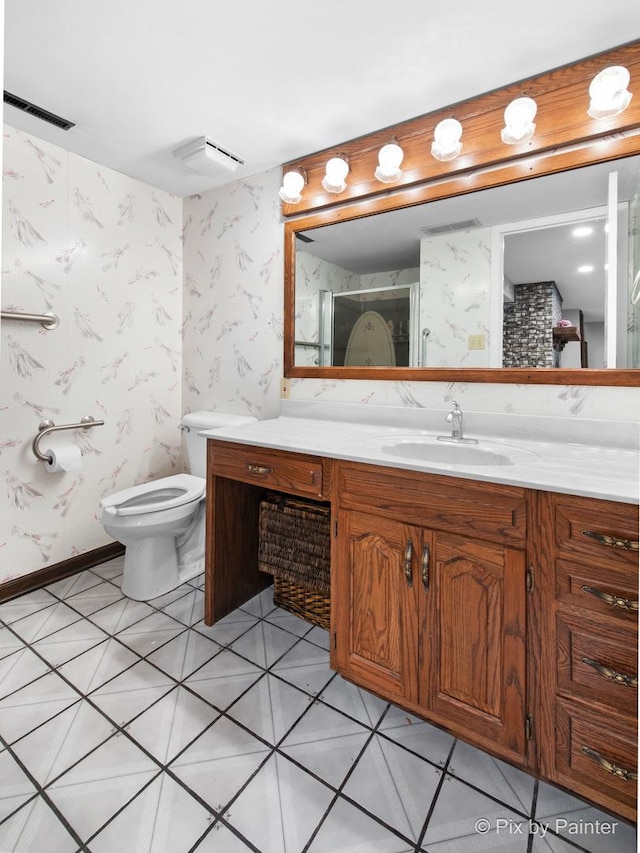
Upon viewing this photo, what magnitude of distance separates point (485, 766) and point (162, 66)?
7.94 ft

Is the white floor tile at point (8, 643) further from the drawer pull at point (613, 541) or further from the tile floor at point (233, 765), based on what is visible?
the drawer pull at point (613, 541)

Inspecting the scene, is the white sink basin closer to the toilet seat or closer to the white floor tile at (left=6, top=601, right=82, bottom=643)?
the toilet seat

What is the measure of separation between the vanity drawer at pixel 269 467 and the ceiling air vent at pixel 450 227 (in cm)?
104

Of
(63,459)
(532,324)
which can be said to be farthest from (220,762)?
(532,324)

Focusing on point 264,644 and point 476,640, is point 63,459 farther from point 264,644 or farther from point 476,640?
point 476,640

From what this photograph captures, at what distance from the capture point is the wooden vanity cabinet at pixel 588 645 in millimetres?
1053

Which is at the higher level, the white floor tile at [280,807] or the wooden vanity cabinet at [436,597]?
the wooden vanity cabinet at [436,597]

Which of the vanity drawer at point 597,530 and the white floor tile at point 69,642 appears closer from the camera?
the vanity drawer at point 597,530

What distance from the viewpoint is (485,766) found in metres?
1.30

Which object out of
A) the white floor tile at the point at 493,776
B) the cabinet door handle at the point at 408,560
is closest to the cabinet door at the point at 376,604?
the cabinet door handle at the point at 408,560

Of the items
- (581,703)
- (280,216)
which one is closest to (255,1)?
(280,216)

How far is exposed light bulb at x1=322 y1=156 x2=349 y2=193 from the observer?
1980 mm

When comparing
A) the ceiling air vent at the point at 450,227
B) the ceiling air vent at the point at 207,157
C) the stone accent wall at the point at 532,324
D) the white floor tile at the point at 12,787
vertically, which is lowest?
the white floor tile at the point at 12,787

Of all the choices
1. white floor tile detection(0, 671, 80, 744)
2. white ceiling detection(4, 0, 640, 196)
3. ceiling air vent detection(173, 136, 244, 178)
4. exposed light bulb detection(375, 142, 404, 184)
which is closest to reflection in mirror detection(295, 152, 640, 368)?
exposed light bulb detection(375, 142, 404, 184)
